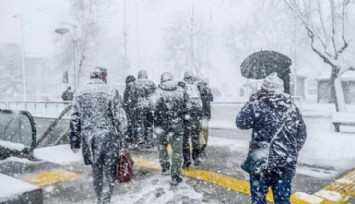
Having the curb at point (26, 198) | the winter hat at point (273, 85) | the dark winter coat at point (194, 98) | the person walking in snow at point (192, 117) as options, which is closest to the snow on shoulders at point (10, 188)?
the curb at point (26, 198)

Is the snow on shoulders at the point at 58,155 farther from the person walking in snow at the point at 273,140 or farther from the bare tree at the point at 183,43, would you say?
the bare tree at the point at 183,43

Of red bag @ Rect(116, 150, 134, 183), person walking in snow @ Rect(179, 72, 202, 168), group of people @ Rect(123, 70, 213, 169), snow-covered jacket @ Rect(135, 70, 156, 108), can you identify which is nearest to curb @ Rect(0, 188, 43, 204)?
red bag @ Rect(116, 150, 134, 183)

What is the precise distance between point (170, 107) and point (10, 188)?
9.06ft

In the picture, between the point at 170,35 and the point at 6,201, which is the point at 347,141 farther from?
the point at 170,35

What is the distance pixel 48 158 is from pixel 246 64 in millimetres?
5188

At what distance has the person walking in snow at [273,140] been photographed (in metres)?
3.53

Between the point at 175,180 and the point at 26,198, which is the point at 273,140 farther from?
the point at 26,198

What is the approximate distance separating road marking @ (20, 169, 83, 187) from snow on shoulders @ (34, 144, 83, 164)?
88cm

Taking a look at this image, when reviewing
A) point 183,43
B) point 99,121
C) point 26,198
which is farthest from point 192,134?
point 183,43

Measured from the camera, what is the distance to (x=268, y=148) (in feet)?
11.6

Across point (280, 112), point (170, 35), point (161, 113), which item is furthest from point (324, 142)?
point (170, 35)

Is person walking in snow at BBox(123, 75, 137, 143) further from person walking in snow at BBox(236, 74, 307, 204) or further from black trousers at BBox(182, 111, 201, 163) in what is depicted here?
person walking in snow at BBox(236, 74, 307, 204)

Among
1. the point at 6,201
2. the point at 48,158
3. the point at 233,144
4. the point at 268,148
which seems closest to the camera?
the point at 268,148

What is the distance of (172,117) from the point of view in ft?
19.4
